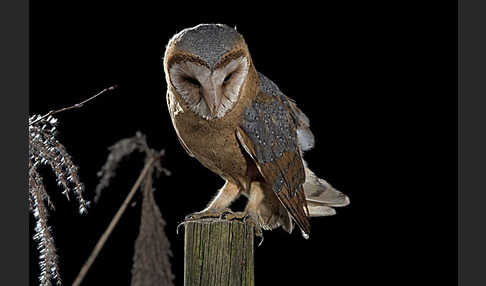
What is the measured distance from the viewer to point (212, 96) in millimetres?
2391

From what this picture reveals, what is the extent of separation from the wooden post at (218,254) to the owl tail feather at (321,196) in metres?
0.91

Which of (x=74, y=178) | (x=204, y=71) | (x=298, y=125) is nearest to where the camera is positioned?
(x=74, y=178)

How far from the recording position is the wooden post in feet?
7.88

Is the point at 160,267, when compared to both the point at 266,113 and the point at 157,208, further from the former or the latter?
the point at 266,113

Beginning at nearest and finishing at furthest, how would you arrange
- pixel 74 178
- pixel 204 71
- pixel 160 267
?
pixel 74 178, pixel 204 71, pixel 160 267

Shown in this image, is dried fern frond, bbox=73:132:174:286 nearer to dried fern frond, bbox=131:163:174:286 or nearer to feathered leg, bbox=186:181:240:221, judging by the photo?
dried fern frond, bbox=131:163:174:286

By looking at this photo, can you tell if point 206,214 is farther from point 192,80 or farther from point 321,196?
point 321,196

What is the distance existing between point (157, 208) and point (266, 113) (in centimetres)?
61

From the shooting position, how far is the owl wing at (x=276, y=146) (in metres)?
2.71

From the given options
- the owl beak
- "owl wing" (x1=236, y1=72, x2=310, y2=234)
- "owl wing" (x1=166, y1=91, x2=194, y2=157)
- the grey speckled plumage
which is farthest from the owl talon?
the grey speckled plumage

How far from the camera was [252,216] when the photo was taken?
2.70m

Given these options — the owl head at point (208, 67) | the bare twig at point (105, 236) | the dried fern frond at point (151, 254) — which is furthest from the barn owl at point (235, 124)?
the bare twig at point (105, 236)

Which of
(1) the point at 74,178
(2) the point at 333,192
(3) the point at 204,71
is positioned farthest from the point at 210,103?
(2) the point at 333,192

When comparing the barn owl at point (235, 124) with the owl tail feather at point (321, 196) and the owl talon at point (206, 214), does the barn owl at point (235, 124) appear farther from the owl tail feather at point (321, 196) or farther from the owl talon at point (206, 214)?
the owl tail feather at point (321, 196)
